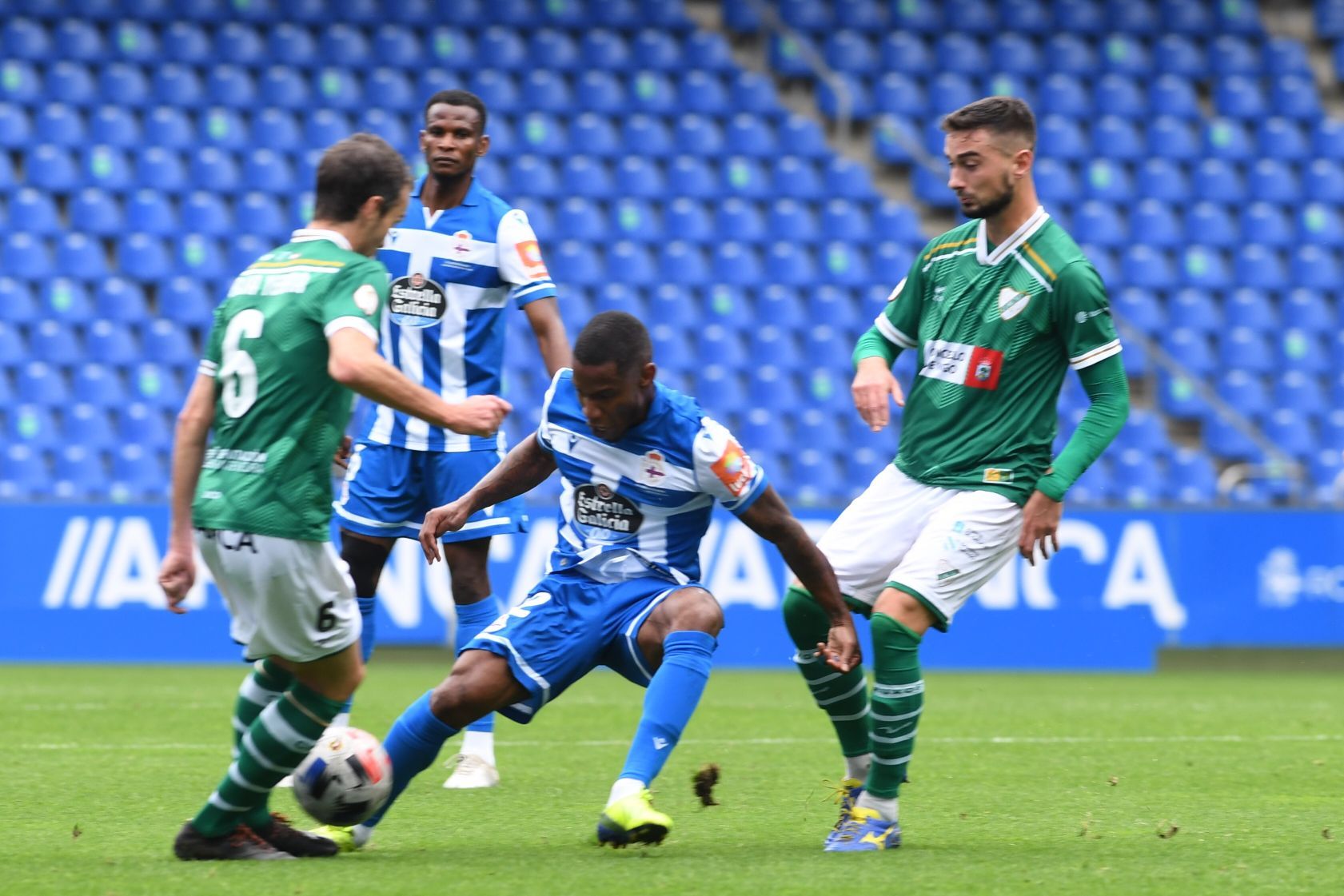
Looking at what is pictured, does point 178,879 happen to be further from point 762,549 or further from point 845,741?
point 762,549

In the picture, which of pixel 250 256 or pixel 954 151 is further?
pixel 250 256

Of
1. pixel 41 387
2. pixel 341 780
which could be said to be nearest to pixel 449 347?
pixel 341 780

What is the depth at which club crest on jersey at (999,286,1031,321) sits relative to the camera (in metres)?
4.95

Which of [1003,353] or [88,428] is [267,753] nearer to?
[1003,353]

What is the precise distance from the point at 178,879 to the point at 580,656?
1185 mm

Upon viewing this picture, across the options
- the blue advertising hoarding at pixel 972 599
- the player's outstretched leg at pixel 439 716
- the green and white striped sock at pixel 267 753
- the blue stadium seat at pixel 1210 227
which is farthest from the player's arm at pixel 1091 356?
the blue stadium seat at pixel 1210 227

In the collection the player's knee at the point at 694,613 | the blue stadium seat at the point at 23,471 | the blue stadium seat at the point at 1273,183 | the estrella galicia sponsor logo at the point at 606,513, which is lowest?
the blue stadium seat at the point at 23,471

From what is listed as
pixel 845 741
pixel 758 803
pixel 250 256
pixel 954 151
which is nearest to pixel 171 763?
pixel 758 803

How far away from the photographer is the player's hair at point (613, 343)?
449 cm

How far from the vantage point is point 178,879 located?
4.11 m

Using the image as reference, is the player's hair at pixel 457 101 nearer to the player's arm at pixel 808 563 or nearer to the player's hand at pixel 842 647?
the player's arm at pixel 808 563

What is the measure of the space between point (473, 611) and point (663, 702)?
1.88 meters

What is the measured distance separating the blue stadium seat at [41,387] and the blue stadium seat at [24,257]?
1.11m

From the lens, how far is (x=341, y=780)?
448cm
